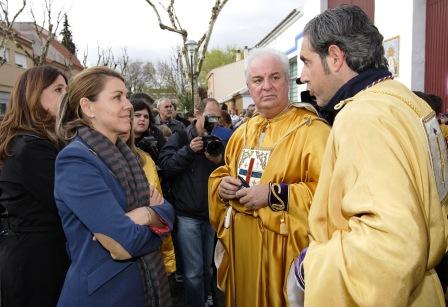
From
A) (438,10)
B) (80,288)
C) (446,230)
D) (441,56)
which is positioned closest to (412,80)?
(441,56)

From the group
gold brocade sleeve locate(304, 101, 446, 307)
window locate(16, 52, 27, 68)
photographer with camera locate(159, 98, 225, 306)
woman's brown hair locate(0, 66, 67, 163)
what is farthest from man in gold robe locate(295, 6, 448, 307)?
window locate(16, 52, 27, 68)

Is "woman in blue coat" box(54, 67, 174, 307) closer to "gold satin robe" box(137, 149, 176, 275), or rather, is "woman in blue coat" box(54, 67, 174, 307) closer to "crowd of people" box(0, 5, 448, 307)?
"crowd of people" box(0, 5, 448, 307)

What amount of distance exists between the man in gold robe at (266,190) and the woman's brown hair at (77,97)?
40.4 inches

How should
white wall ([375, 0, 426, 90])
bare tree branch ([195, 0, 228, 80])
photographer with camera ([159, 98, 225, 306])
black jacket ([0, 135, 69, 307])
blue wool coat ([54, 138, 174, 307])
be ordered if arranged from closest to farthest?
blue wool coat ([54, 138, 174, 307]) < black jacket ([0, 135, 69, 307]) < photographer with camera ([159, 98, 225, 306]) < white wall ([375, 0, 426, 90]) < bare tree branch ([195, 0, 228, 80])

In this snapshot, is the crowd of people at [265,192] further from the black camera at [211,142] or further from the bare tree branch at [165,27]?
the bare tree branch at [165,27]

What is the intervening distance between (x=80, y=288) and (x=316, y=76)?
1.41 metres

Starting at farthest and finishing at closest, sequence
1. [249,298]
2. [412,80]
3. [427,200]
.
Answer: [412,80] < [249,298] < [427,200]

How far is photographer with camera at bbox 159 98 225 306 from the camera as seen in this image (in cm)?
373

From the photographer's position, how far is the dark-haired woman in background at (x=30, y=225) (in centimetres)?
238

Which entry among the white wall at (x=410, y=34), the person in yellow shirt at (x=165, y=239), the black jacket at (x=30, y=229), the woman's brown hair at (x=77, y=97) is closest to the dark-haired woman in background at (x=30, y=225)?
the black jacket at (x=30, y=229)

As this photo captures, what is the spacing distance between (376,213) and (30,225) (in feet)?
6.68

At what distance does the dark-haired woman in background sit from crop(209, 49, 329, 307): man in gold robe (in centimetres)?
108

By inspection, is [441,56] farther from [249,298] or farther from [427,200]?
[427,200]

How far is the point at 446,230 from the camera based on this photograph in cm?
145
